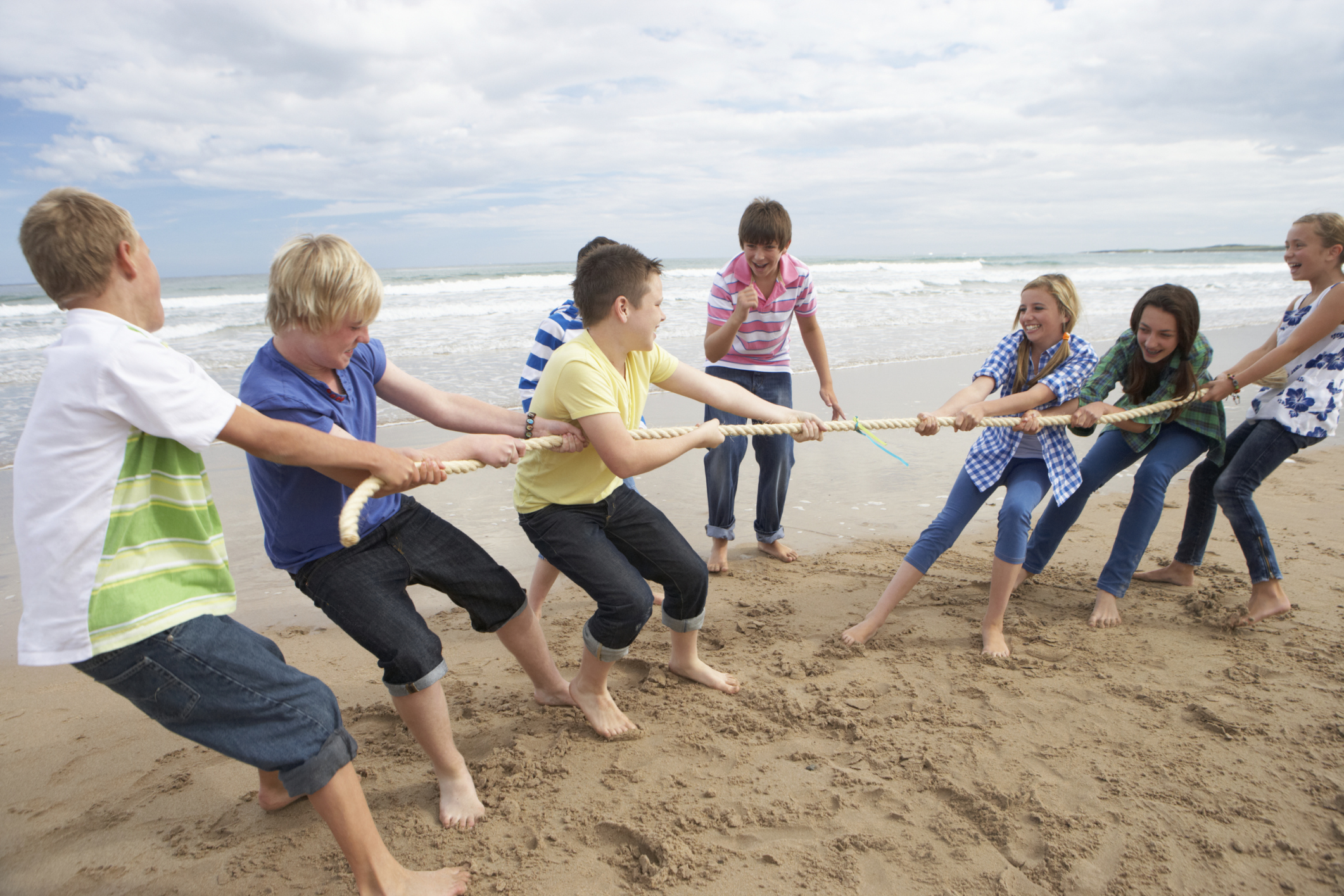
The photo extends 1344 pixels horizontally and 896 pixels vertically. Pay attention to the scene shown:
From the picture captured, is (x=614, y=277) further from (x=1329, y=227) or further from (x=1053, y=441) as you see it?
(x=1329, y=227)

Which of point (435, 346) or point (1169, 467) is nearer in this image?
point (1169, 467)

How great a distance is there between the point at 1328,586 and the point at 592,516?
356 centimetres

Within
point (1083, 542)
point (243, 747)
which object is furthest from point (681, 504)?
point (243, 747)

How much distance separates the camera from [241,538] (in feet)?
15.4

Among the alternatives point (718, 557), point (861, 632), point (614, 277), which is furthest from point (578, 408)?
point (718, 557)

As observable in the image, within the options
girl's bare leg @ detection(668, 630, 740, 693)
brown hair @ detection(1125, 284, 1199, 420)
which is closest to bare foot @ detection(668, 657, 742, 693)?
girl's bare leg @ detection(668, 630, 740, 693)

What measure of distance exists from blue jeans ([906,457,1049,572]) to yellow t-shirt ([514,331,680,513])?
1.43 metres

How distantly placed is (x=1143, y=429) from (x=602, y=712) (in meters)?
2.76

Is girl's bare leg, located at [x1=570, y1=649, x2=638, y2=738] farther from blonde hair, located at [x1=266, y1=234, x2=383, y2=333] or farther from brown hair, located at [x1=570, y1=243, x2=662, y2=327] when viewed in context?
blonde hair, located at [x1=266, y1=234, x2=383, y2=333]

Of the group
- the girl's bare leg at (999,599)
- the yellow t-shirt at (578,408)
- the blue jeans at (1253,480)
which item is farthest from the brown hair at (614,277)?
the blue jeans at (1253,480)

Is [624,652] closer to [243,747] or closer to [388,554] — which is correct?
[388,554]

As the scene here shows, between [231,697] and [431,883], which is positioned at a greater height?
[231,697]

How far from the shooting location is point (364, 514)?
7.62 feet

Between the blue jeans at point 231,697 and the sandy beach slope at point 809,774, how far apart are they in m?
0.52
